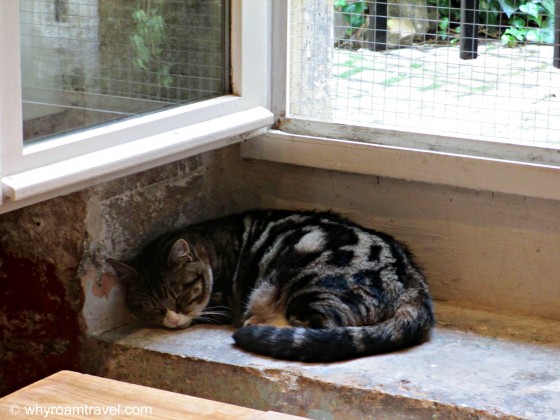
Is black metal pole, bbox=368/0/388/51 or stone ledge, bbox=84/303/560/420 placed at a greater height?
black metal pole, bbox=368/0/388/51

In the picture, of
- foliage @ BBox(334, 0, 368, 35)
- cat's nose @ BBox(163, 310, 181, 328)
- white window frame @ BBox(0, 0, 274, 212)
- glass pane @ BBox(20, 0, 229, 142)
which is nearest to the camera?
white window frame @ BBox(0, 0, 274, 212)

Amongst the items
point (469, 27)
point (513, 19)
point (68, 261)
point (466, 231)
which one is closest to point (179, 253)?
point (68, 261)

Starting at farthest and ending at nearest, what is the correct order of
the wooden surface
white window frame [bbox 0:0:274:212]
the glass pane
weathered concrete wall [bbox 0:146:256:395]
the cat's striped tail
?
weathered concrete wall [bbox 0:146:256:395]
the cat's striped tail
the glass pane
white window frame [bbox 0:0:274:212]
the wooden surface

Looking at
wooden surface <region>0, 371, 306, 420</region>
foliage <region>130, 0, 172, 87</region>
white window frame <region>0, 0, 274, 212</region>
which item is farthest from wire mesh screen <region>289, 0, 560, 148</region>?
wooden surface <region>0, 371, 306, 420</region>

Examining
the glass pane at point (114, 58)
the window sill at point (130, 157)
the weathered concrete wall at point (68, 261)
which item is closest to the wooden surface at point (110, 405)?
the window sill at point (130, 157)

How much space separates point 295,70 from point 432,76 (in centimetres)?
53

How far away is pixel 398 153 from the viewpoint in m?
3.55

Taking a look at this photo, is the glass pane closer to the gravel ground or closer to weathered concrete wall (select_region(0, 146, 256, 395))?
weathered concrete wall (select_region(0, 146, 256, 395))

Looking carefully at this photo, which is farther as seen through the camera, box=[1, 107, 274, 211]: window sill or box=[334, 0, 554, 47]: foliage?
box=[334, 0, 554, 47]: foliage

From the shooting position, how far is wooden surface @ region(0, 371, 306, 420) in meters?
1.76

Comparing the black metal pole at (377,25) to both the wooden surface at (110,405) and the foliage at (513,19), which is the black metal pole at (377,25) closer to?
the foliage at (513,19)

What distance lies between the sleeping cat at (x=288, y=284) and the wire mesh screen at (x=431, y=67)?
1.43 ft

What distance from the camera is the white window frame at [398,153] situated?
3354mm

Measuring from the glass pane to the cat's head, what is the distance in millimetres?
541
